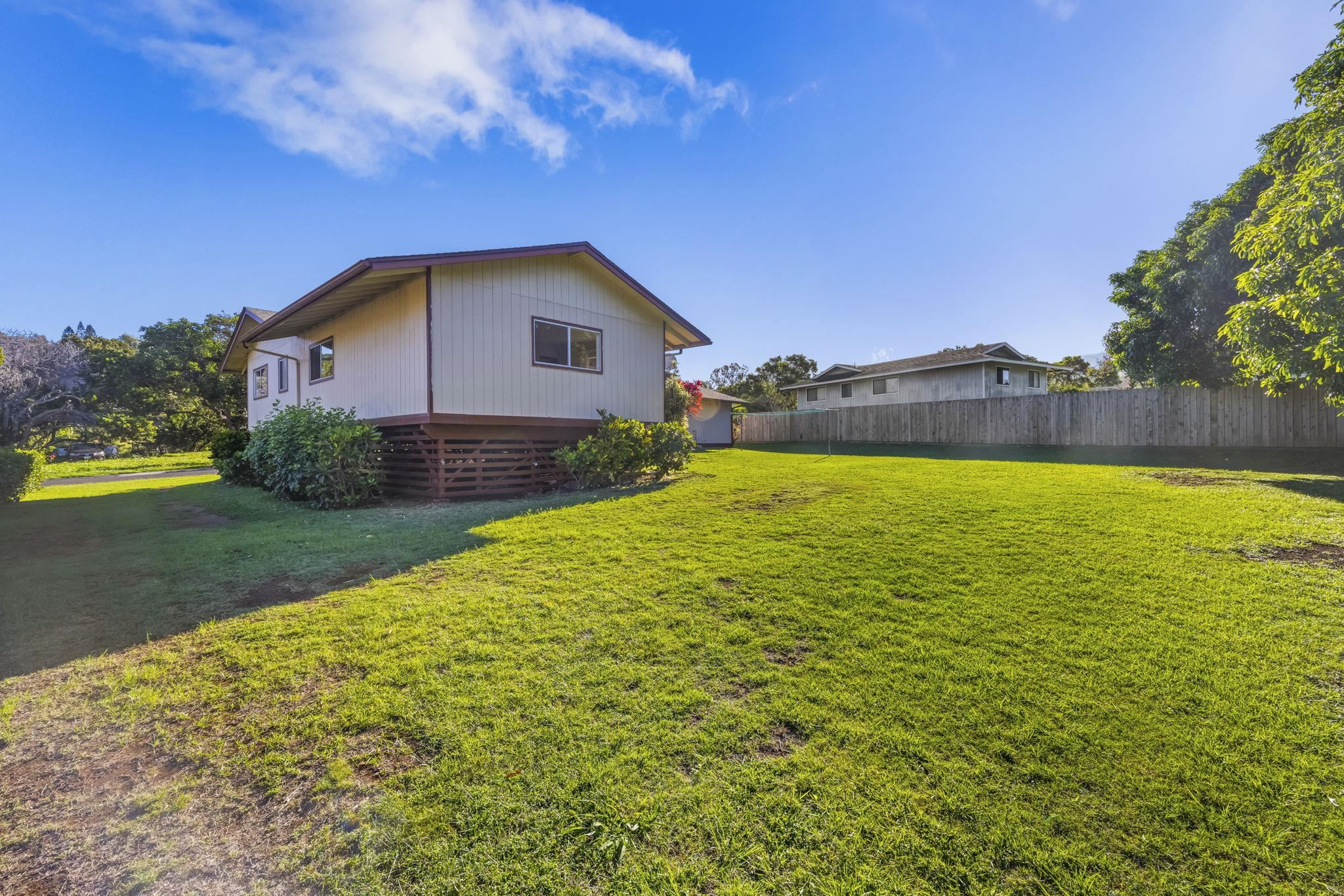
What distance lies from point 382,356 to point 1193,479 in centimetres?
1507

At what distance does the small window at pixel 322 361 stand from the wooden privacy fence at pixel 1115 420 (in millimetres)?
19456

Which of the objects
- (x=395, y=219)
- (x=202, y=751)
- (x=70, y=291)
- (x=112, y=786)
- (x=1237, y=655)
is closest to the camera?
(x=112, y=786)

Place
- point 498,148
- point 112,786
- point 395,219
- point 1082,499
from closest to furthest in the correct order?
1. point 112,786
2. point 1082,499
3. point 498,148
4. point 395,219

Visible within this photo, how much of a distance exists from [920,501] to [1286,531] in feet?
11.0

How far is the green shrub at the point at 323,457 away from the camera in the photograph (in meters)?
8.87

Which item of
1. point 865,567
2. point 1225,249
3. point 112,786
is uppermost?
point 1225,249

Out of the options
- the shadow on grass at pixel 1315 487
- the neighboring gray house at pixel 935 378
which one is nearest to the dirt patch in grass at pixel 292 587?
the shadow on grass at pixel 1315 487

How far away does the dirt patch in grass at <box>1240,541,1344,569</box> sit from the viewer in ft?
13.9

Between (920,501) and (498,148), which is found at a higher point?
(498,148)

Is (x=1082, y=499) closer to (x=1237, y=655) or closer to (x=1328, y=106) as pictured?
(x=1237, y=655)

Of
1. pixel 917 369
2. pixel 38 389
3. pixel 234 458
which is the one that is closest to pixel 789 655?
pixel 234 458

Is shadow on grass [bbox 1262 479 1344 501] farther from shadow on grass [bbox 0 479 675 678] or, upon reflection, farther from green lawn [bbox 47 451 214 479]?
green lawn [bbox 47 451 214 479]

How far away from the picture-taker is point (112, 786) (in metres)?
2.21

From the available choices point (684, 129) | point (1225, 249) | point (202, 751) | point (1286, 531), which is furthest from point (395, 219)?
point (1225, 249)
